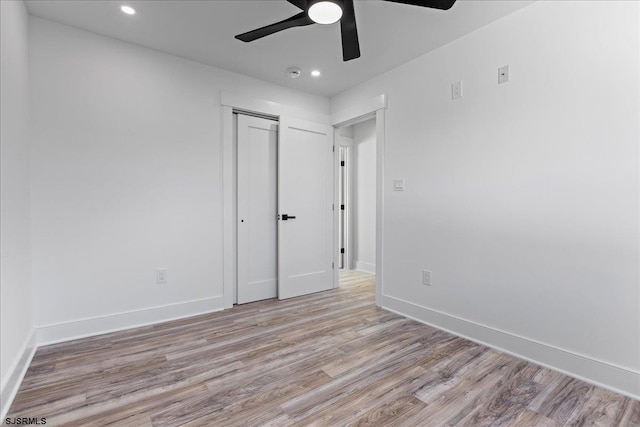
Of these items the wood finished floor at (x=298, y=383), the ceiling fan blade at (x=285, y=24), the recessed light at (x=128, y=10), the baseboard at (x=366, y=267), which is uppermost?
the recessed light at (x=128, y=10)

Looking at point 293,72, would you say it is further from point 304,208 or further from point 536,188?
point 536,188

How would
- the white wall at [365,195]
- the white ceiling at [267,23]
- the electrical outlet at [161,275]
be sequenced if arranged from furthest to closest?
1. the white wall at [365,195]
2. the electrical outlet at [161,275]
3. the white ceiling at [267,23]

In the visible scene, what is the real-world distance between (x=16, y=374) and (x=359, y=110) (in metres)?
3.48

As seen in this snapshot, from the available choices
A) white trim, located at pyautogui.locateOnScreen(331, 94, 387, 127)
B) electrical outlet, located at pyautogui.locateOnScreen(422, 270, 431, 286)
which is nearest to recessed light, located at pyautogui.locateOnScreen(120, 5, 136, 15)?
white trim, located at pyautogui.locateOnScreen(331, 94, 387, 127)

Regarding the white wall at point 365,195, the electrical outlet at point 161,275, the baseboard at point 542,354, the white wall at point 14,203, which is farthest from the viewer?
the white wall at point 365,195

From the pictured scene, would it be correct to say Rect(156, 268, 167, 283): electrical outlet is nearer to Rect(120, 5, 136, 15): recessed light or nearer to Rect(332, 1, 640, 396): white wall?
Rect(120, 5, 136, 15): recessed light

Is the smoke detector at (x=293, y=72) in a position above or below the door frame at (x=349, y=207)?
above

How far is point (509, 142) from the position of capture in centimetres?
221

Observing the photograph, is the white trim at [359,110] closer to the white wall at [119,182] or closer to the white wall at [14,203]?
the white wall at [119,182]

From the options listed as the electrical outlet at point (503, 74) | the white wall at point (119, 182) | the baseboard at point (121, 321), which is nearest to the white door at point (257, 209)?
the white wall at point (119, 182)

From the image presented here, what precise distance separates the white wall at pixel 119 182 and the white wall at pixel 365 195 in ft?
8.01

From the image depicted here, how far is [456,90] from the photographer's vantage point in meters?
2.53

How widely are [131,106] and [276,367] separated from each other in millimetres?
2458

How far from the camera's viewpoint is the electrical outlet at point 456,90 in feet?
8.21
